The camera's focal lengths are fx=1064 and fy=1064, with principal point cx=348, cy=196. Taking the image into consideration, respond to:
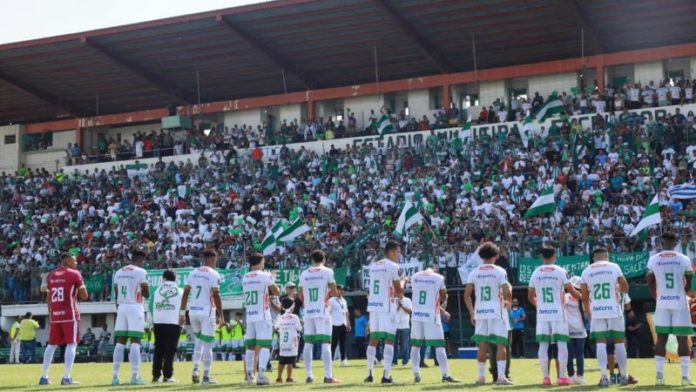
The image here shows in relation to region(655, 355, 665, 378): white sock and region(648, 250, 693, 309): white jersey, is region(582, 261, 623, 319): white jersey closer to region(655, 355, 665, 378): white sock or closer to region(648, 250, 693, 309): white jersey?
region(648, 250, 693, 309): white jersey

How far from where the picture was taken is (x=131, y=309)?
756 inches

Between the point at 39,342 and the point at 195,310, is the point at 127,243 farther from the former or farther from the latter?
the point at 195,310

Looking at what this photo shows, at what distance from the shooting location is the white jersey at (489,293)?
17125mm

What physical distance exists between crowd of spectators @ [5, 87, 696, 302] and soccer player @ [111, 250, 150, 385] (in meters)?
16.9

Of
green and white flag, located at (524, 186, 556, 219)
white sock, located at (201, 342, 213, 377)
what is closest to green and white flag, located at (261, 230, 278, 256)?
green and white flag, located at (524, 186, 556, 219)

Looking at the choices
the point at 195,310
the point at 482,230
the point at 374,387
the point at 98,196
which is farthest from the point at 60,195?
the point at 374,387

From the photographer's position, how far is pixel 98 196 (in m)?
50.2

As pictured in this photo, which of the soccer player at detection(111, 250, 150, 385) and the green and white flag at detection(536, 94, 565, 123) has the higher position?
the green and white flag at detection(536, 94, 565, 123)

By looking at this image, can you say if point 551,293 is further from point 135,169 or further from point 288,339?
point 135,169

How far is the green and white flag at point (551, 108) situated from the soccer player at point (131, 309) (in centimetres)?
2639

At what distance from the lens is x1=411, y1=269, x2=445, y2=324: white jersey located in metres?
18.2

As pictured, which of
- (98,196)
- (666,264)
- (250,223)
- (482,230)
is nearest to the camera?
(666,264)


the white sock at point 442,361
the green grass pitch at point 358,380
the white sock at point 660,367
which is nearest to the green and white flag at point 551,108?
the green grass pitch at point 358,380

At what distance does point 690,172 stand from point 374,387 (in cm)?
2261
